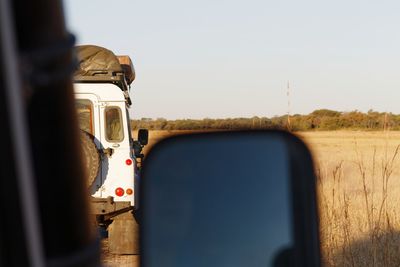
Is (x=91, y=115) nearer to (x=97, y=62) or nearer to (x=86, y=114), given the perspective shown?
(x=86, y=114)

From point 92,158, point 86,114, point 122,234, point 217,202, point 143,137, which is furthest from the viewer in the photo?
point 143,137

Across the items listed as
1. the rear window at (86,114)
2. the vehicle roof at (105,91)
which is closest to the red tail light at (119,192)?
the rear window at (86,114)

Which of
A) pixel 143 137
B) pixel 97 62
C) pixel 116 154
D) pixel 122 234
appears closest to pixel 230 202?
pixel 122 234

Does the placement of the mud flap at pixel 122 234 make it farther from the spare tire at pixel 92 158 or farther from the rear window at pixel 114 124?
the rear window at pixel 114 124

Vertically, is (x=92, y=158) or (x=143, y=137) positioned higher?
(x=143, y=137)

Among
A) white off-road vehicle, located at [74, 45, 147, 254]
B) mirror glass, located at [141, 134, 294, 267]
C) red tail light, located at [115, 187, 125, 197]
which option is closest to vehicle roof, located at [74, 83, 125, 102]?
white off-road vehicle, located at [74, 45, 147, 254]

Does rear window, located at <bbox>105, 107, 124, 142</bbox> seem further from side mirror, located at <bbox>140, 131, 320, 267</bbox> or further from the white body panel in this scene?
side mirror, located at <bbox>140, 131, 320, 267</bbox>

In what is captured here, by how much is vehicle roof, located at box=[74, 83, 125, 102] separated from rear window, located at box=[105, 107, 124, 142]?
16 cm

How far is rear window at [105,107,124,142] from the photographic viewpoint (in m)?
10.8

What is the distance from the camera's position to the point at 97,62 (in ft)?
36.0

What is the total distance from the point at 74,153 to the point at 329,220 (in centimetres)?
649

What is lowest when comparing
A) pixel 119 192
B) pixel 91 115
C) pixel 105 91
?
pixel 119 192

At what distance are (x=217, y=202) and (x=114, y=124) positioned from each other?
9.43 meters

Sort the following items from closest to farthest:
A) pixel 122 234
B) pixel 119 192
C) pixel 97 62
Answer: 1. pixel 122 234
2. pixel 119 192
3. pixel 97 62
